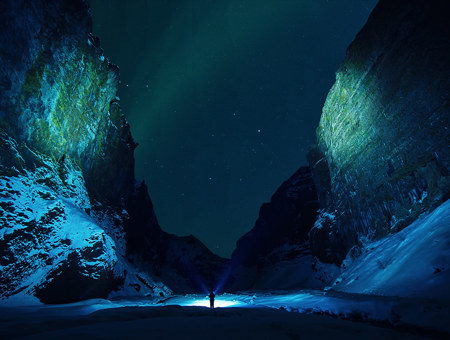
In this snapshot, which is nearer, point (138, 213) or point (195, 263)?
point (138, 213)

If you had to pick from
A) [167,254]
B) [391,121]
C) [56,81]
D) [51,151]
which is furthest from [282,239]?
[56,81]

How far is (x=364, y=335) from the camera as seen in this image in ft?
13.0

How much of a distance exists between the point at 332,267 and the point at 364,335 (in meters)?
36.4

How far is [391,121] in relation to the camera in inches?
667

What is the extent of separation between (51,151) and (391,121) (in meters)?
26.3

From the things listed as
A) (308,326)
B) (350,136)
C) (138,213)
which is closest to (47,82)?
(308,326)

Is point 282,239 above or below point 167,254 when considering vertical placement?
below

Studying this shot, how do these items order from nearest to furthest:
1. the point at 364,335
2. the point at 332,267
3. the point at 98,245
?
the point at 364,335
the point at 98,245
the point at 332,267

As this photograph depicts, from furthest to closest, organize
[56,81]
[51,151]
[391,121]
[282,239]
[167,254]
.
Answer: [167,254]
[282,239]
[51,151]
[56,81]
[391,121]

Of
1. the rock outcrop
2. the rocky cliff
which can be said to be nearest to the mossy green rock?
the rocky cliff

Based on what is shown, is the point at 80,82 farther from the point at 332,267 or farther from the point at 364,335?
the point at 332,267

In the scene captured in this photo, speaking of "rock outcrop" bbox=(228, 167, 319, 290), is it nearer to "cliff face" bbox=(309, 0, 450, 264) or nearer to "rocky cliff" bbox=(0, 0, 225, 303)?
"cliff face" bbox=(309, 0, 450, 264)

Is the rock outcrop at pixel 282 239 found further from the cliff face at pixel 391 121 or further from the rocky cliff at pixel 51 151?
the rocky cliff at pixel 51 151

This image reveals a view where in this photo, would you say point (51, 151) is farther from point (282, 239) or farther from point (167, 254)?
point (167, 254)
